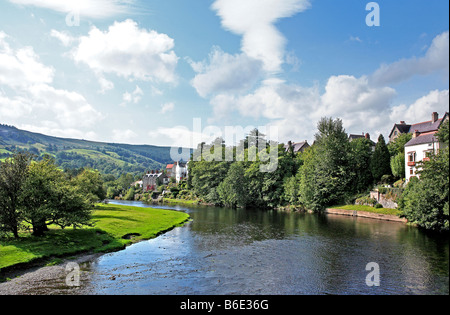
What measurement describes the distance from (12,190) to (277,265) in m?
25.1

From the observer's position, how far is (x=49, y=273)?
22297 mm

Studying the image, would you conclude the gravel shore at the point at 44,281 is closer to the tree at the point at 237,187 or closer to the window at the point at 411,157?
the window at the point at 411,157

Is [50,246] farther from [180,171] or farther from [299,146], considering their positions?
[180,171]

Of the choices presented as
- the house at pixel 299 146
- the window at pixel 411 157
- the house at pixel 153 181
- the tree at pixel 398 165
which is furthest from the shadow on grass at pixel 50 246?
the house at pixel 153 181

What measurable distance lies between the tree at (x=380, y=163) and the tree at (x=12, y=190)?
202ft

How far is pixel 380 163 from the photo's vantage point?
64.6 m

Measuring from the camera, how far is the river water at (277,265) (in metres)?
19.2

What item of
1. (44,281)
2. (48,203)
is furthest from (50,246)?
(44,281)

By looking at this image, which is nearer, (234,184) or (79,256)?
(79,256)

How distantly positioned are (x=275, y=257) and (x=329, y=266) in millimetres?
4779

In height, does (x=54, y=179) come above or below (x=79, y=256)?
above
